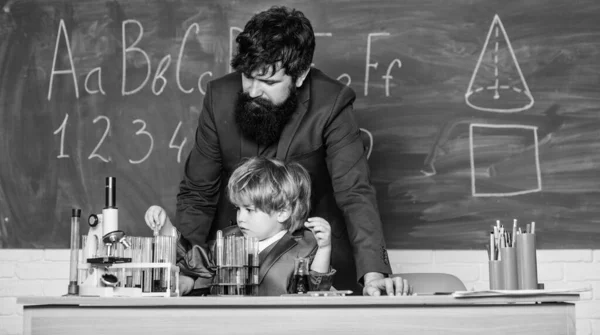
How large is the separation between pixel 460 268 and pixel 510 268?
1266 mm

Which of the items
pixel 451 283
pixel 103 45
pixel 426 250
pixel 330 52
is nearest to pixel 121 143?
pixel 103 45

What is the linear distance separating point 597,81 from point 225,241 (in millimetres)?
1845

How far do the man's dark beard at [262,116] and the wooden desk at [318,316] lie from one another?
3.05 ft

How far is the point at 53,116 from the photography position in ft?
10.4

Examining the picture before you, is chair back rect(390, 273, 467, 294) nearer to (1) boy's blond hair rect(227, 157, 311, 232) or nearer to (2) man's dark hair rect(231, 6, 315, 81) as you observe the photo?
(1) boy's blond hair rect(227, 157, 311, 232)

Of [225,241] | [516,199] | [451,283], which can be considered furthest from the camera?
[516,199]

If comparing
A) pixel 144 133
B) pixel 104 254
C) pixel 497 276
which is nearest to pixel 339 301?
pixel 497 276

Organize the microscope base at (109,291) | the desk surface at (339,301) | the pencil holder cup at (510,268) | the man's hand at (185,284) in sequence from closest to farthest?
1. the desk surface at (339,301)
2. the microscope base at (109,291)
3. the pencil holder cup at (510,268)
4. the man's hand at (185,284)

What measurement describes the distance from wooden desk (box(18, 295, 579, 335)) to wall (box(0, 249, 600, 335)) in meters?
1.46

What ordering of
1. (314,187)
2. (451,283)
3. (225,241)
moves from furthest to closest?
(314,187) → (451,283) → (225,241)

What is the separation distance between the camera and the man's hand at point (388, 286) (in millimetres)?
1856

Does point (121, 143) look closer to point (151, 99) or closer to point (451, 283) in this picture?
point (151, 99)

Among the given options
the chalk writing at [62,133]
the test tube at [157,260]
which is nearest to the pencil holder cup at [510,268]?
the test tube at [157,260]

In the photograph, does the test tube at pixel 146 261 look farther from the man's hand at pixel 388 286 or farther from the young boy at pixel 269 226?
the man's hand at pixel 388 286
